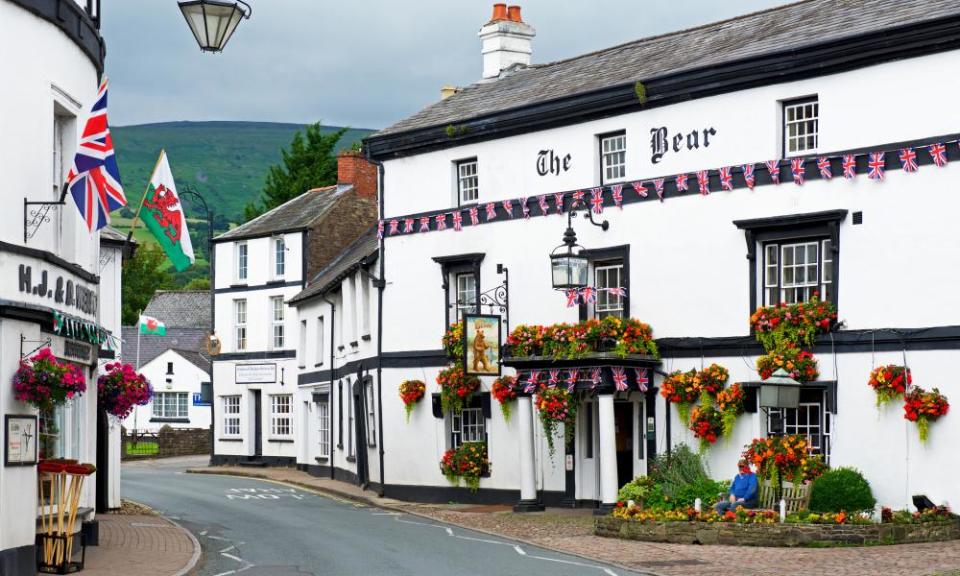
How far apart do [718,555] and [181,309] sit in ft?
233

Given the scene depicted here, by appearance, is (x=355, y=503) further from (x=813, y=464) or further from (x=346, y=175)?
(x=346, y=175)

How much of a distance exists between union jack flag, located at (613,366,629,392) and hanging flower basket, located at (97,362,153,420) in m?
9.01

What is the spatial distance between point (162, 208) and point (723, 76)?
1094cm

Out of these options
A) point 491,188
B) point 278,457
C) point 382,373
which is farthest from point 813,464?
point 278,457

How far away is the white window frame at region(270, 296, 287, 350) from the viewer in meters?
51.5

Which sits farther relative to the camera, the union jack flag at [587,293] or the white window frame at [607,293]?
the white window frame at [607,293]

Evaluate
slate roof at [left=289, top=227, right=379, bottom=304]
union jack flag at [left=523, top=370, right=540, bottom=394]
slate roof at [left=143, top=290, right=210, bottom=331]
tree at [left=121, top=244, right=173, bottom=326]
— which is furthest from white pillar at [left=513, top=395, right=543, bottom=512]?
tree at [left=121, top=244, right=173, bottom=326]

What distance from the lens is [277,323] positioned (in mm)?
51688

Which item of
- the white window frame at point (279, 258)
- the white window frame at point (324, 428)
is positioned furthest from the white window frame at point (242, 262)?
the white window frame at point (324, 428)

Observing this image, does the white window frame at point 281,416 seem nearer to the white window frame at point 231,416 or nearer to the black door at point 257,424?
the black door at point 257,424

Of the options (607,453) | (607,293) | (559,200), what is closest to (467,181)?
(559,200)

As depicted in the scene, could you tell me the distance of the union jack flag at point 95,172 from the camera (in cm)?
1912

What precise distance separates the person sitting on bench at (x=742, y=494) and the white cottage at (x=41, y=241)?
10.3 metres

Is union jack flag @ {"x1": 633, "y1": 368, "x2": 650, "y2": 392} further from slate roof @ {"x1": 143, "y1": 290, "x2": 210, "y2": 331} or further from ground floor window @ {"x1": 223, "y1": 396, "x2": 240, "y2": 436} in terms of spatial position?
slate roof @ {"x1": 143, "y1": 290, "x2": 210, "y2": 331}
